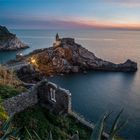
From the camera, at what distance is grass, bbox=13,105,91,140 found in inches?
579

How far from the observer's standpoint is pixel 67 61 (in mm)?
53844

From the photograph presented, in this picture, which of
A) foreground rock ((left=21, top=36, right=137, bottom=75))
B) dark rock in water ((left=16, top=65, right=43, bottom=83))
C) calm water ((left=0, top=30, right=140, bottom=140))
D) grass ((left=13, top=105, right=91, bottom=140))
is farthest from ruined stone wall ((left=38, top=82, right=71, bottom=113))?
foreground rock ((left=21, top=36, right=137, bottom=75))

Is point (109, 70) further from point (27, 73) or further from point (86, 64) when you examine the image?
point (27, 73)

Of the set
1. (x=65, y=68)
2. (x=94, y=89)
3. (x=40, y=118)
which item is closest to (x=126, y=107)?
(x=94, y=89)

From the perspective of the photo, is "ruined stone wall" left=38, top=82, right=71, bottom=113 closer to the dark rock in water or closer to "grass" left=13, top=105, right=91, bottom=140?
"grass" left=13, top=105, right=91, bottom=140

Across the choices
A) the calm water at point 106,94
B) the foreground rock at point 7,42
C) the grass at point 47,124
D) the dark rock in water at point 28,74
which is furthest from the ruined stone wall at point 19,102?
the foreground rock at point 7,42

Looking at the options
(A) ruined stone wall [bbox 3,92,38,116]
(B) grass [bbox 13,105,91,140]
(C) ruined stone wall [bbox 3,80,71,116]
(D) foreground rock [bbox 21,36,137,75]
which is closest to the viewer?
(B) grass [bbox 13,105,91,140]

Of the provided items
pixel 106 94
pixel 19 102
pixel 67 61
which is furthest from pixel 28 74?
pixel 19 102

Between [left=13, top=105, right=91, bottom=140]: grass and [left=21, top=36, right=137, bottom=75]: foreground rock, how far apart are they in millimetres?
33056

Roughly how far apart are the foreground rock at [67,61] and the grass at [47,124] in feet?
108

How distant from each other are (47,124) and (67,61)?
38641 mm

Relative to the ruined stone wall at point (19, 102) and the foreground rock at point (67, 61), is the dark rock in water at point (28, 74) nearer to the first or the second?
the foreground rock at point (67, 61)

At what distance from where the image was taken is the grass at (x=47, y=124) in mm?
14703

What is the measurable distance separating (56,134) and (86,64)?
40741mm
